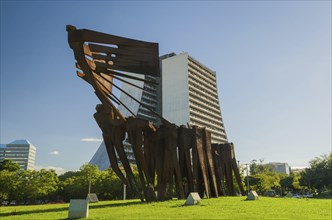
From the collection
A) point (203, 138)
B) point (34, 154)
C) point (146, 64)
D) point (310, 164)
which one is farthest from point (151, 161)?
point (34, 154)

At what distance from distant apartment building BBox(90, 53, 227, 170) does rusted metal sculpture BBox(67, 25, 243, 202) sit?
6237 centimetres

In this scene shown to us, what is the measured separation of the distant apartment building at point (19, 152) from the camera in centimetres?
17112

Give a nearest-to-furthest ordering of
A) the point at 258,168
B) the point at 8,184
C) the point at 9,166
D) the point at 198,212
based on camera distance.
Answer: the point at 198,212 → the point at 8,184 → the point at 9,166 → the point at 258,168

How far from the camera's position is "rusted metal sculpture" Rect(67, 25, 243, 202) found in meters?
15.4

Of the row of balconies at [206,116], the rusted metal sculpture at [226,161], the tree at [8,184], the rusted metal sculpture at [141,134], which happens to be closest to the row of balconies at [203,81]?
the row of balconies at [206,116]

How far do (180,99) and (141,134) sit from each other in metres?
67.8

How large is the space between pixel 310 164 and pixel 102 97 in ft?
156

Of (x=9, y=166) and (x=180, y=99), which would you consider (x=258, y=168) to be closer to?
(x=180, y=99)

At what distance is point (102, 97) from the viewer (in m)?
16.6

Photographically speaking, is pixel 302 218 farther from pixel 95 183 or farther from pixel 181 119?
pixel 181 119

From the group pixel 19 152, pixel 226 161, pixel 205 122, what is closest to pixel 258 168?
pixel 205 122

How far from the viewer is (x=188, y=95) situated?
84625mm

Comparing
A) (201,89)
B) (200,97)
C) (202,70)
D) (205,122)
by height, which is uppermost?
(202,70)

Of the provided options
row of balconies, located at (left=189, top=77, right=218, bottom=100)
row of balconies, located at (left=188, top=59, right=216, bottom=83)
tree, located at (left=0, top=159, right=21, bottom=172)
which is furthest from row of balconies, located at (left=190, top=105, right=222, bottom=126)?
tree, located at (left=0, top=159, right=21, bottom=172)
